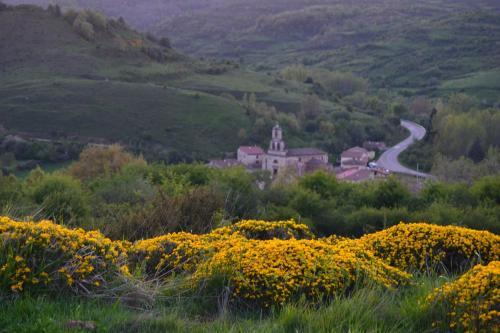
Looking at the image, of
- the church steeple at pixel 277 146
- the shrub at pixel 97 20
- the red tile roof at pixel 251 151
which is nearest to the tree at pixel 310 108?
the church steeple at pixel 277 146

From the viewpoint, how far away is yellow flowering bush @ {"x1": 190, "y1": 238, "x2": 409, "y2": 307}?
5.55 m

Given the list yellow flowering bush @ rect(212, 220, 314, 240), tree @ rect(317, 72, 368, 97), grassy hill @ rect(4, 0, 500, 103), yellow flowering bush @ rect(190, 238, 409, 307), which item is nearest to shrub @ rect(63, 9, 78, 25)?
grassy hill @ rect(4, 0, 500, 103)

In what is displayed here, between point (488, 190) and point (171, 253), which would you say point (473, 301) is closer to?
point (171, 253)

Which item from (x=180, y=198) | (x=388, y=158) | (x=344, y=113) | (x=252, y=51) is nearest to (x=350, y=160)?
(x=388, y=158)

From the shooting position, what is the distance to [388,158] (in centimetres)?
6600

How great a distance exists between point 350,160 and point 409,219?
150 ft

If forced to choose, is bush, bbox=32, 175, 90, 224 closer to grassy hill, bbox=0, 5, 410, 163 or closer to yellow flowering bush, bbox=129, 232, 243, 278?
yellow flowering bush, bbox=129, 232, 243, 278

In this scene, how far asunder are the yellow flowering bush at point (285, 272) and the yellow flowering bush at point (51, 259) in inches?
35.7

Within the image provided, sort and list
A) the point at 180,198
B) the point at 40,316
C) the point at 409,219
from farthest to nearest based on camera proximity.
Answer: the point at 409,219 → the point at 180,198 → the point at 40,316

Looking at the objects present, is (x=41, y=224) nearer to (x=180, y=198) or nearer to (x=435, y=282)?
(x=435, y=282)

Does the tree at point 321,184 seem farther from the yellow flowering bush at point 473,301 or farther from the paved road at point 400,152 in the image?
the paved road at point 400,152

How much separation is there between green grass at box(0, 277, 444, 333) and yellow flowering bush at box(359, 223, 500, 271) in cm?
185

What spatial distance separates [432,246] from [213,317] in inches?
130

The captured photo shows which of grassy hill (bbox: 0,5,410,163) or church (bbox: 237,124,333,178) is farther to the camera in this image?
grassy hill (bbox: 0,5,410,163)
